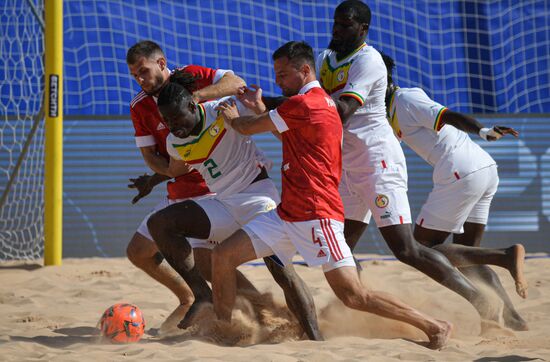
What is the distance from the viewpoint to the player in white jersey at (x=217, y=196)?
508cm

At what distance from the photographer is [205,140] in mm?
5156

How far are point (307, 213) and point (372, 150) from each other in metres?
0.89

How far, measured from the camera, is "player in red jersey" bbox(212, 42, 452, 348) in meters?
4.61

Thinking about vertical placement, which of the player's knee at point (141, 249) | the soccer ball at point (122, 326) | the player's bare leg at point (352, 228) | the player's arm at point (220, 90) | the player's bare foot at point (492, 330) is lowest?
the player's bare foot at point (492, 330)

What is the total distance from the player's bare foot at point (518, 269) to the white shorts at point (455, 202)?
0.43 m

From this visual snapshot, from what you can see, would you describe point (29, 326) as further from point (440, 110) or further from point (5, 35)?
point (5, 35)

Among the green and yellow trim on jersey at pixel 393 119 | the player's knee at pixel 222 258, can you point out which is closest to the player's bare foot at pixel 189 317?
the player's knee at pixel 222 258

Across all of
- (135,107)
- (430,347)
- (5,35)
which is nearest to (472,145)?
(430,347)

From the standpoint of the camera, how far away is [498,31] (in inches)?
390

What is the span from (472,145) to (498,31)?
14.4 feet

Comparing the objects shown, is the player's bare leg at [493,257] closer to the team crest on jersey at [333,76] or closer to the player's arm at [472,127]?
the player's arm at [472,127]

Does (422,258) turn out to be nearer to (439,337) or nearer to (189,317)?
(439,337)

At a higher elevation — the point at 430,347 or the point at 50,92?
the point at 50,92

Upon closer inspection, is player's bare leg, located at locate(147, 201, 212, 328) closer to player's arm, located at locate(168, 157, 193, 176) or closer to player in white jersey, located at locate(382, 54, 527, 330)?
player's arm, located at locate(168, 157, 193, 176)
